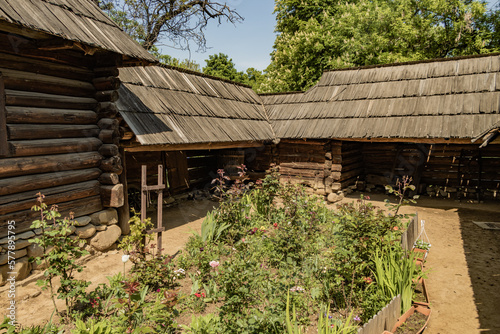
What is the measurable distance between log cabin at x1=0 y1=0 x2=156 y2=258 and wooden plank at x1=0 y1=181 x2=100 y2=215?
1 centimetres

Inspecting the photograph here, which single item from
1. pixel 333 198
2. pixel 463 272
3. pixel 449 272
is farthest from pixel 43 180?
pixel 333 198

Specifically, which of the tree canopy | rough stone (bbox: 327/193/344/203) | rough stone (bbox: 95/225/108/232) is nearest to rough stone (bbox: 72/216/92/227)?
rough stone (bbox: 95/225/108/232)

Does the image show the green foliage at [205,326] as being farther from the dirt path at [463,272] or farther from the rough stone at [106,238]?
the rough stone at [106,238]

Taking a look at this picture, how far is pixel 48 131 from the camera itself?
5.01 metres

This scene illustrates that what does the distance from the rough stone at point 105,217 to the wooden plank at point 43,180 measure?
64 cm

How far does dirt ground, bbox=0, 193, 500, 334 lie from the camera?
3902mm

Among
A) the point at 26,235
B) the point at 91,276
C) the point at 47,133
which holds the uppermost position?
the point at 47,133

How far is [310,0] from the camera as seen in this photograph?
19.5m

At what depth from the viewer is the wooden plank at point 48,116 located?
180 inches

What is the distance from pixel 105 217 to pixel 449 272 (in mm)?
5916

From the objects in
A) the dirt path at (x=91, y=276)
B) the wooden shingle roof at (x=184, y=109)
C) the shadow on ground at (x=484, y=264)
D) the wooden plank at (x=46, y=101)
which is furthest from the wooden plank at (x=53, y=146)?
the shadow on ground at (x=484, y=264)

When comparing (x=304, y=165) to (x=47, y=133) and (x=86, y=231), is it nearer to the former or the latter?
(x=86, y=231)

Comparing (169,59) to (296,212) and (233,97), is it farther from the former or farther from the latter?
(296,212)

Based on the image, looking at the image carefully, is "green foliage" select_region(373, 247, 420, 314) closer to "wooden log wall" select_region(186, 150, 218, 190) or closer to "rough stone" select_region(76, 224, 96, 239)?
Answer: "rough stone" select_region(76, 224, 96, 239)
